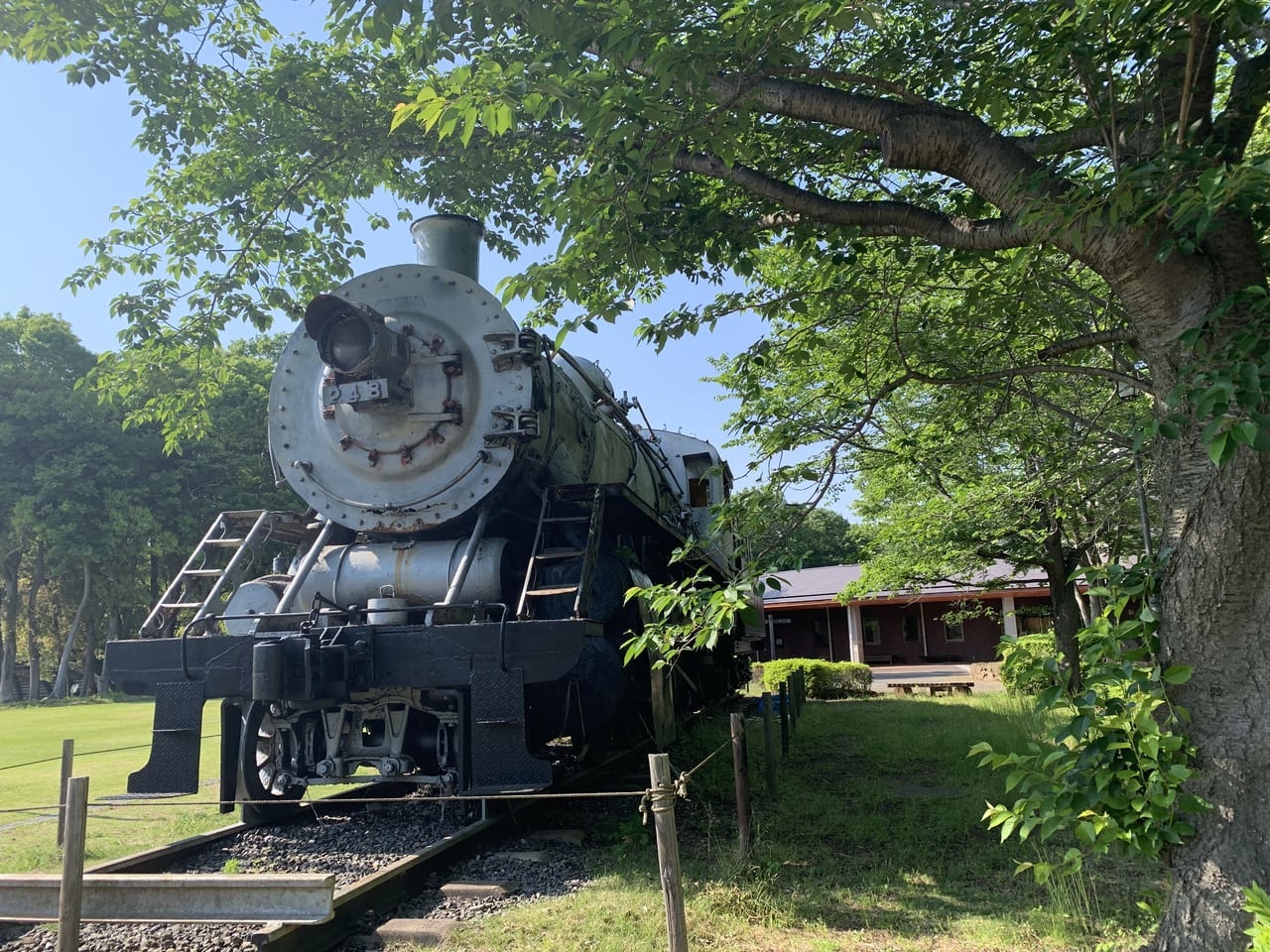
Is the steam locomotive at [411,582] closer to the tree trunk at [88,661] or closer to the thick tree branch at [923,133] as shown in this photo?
the thick tree branch at [923,133]

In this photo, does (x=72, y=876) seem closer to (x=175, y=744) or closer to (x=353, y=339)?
(x=175, y=744)

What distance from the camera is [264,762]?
6.28 meters

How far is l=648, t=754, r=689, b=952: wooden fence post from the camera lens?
128 inches

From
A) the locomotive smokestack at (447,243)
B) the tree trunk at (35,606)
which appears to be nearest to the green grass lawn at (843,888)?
the locomotive smokestack at (447,243)

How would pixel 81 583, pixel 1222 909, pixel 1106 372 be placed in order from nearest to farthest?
pixel 1222 909 < pixel 1106 372 < pixel 81 583

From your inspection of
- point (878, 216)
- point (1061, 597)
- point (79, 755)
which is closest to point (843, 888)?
point (878, 216)

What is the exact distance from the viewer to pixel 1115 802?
10.5 ft

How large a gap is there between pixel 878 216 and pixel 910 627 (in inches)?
1199

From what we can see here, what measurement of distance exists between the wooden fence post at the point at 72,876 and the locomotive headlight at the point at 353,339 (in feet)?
11.1

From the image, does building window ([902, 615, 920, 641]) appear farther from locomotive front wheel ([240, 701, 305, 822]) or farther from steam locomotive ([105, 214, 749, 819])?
locomotive front wheel ([240, 701, 305, 822])

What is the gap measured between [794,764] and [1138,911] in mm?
5085

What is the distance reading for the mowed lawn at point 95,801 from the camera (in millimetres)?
6180

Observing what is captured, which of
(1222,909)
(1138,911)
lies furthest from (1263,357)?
(1138,911)

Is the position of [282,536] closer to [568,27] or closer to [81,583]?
[568,27]
